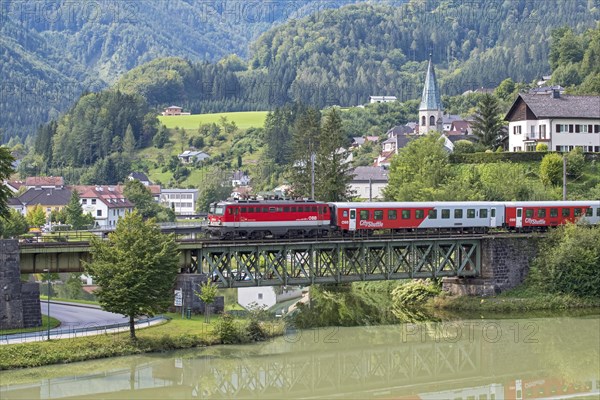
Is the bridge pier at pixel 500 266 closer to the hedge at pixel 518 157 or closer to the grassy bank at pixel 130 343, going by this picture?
the grassy bank at pixel 130 343

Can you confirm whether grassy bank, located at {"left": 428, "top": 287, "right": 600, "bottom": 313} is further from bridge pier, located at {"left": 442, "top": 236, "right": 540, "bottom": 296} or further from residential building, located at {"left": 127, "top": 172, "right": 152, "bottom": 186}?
residential building, located at {"left": 127, "top": 172, "right": 152, "bottom": 186}

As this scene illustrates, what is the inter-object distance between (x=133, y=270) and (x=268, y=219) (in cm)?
1546

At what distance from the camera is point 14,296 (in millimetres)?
51812

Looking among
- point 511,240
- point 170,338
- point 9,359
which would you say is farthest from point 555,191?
point 9,359

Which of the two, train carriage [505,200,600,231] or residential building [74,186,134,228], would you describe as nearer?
train carriage [505,200,600,231]

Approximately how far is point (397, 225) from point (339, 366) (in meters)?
18.6

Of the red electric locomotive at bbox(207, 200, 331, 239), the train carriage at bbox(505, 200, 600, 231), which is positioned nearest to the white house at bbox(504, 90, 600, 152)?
the train carriage at bbox(505, 200, 600, 231)

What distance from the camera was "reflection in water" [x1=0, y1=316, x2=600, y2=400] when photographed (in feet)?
147

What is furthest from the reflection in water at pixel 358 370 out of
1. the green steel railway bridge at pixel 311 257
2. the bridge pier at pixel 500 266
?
the bridge pier at pixel 500 266

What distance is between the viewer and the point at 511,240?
68125 millimetres

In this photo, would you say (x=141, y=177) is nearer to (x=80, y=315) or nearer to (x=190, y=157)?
(x=190, y=157)

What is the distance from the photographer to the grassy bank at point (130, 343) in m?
47.0

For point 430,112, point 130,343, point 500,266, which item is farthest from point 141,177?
point 130,343

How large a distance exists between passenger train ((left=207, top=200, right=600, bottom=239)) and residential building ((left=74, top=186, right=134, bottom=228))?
7205cm
